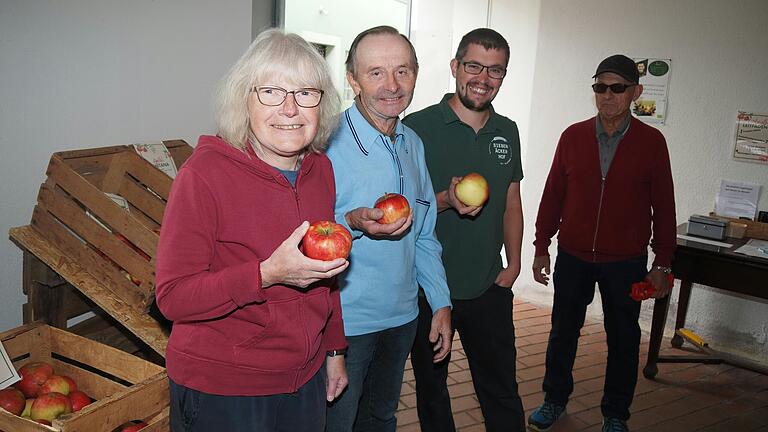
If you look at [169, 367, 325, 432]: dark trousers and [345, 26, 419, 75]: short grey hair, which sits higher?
[345, 26, 419, 75]: short grey hair

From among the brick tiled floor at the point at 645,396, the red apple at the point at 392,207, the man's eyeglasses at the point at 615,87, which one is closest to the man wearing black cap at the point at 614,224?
the man's eyeglasses at the point at 615,87

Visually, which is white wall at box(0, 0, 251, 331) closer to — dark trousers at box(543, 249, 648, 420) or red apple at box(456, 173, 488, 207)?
red apple at box(456, 173, 488, 207)

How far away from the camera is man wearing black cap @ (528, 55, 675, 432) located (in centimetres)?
285

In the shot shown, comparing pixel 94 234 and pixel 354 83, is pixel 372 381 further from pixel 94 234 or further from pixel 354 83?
pixel 94 234

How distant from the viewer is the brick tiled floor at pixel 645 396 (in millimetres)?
3127

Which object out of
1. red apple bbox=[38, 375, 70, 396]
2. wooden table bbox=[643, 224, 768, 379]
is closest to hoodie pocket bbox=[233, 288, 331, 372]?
red apple bbox=[38, 375, 70, 396]

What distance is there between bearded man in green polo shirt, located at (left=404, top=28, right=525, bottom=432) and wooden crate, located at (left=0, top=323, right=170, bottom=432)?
3.02ft

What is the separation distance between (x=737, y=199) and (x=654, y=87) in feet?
2.98

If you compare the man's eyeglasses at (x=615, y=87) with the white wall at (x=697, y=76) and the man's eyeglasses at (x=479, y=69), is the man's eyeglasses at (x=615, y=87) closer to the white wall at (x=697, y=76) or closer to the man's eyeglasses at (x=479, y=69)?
the man's eyeglasses at (x=479, y=69)

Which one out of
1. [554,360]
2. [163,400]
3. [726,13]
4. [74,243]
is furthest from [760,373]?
[74,243]

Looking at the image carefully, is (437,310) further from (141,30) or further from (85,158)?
(141,30)

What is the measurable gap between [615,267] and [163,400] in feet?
6.71

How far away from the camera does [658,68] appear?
13.6ft

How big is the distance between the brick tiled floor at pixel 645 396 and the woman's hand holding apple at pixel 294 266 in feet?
6.46
